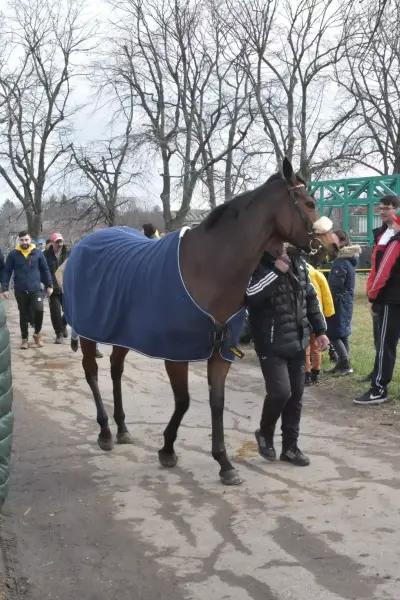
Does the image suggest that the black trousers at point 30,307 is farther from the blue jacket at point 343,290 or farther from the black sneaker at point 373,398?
the black sneaker at point 373,398

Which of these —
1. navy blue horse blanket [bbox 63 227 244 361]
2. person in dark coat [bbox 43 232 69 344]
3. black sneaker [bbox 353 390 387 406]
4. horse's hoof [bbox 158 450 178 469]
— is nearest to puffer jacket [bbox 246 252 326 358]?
navy blue horse blanket [bbox 63 227 244 361]

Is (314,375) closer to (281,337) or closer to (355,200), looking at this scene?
(281,337)

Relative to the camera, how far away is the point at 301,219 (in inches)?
176

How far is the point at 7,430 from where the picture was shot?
357cm

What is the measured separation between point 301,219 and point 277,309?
74cm

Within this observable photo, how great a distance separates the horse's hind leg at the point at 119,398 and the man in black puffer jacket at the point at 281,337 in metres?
1.24

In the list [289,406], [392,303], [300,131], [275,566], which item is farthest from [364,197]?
[275,566]

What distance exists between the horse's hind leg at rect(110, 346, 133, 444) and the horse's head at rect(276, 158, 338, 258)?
1.96 meters

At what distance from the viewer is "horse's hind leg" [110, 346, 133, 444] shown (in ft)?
18.7

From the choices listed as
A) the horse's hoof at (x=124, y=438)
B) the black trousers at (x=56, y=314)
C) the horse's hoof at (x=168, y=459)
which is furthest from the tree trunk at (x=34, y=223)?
the horse's hoof at (x=168, y=459)

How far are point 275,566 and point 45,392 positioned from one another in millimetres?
4753

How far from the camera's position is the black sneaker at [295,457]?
4961mm

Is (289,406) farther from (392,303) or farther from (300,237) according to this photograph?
(392,303)

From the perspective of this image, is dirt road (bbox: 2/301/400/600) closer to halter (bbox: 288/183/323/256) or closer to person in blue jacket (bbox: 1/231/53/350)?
halter (bbox: 288/183/323/256)
